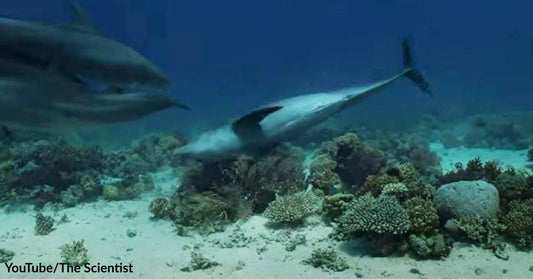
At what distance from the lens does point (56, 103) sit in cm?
438

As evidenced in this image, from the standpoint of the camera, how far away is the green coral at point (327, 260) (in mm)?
6602

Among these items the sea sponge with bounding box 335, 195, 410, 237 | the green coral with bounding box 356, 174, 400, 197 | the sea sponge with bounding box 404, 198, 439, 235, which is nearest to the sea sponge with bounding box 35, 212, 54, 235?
the sea sponge with bounding box 335, 195, 410, 237

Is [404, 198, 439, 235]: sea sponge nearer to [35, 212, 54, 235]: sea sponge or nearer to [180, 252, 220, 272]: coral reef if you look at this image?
[180, 252, 220, 272]: coral reef

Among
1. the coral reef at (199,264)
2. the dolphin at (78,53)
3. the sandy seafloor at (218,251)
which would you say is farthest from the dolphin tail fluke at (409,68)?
the dolphin at (78,53)

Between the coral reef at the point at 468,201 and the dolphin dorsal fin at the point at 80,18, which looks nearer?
the dolphin dorsal fin at the point at 80,18

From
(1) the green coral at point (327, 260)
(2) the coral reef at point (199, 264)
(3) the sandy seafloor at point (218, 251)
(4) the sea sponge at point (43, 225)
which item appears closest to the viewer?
(3) the sandy seafloor at point (218, 251)

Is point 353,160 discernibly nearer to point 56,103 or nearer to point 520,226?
point 520,226

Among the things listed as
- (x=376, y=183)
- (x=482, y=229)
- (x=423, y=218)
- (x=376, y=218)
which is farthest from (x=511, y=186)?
(x=376, y=218)

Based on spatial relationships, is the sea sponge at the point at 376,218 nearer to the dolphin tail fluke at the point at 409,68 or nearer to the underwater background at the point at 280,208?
the underwater background at the point at 280,208

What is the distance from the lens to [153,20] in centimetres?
12075

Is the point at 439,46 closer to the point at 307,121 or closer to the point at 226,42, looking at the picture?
the point at 226,42

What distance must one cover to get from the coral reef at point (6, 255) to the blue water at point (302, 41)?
33795mm

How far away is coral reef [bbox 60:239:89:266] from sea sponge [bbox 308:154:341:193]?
4392 millimetres

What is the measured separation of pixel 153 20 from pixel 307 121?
121 metres
